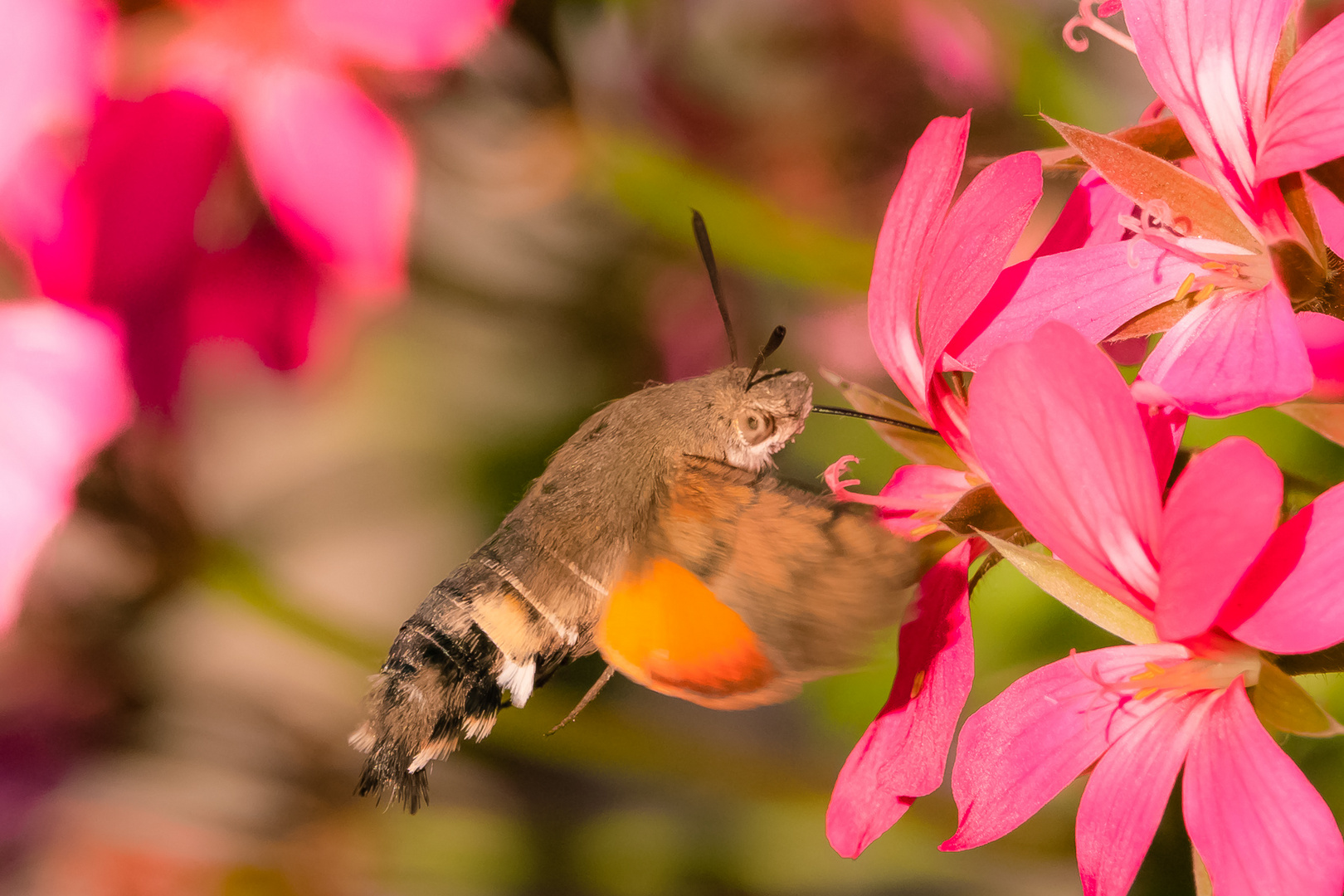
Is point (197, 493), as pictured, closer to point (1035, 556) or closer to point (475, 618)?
point (475, 618)

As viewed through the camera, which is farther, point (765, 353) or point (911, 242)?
point (765, 353)

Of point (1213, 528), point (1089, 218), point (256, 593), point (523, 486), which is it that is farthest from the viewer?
point (523, 486)

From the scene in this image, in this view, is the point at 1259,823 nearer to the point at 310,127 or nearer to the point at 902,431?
the point at 902,431

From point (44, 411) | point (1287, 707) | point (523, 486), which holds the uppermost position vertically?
point (1287, 707)

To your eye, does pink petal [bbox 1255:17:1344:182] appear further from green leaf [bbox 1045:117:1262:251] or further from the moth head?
the moth head

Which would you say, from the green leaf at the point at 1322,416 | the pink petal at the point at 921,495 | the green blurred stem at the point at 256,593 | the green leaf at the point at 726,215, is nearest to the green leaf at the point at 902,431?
the pink petal at the point at 921,495

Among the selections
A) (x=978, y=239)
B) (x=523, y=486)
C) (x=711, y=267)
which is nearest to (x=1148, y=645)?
(x=978, y=239)

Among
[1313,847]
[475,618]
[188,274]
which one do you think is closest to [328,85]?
[188,274]
